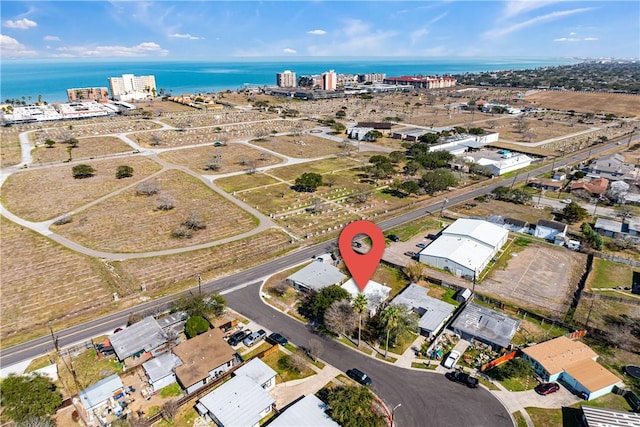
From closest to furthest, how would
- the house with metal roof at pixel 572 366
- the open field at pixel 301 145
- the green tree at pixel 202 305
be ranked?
the house with metal roof at pixel 572 366 → the green tree at pixel 202 305 → the open field at pixel 301 145

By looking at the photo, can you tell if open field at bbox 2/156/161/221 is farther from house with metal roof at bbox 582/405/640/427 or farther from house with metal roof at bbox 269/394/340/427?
house with metal roof at bbox 582/405/640/427

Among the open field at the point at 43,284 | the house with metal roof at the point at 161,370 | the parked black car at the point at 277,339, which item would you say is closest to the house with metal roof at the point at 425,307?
A: the parked black car at the point at 277,339

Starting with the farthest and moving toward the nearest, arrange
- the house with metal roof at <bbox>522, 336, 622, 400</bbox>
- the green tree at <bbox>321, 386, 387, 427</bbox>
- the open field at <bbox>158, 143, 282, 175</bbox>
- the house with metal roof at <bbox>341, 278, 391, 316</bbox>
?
1. the open field at <bbox>158, 143, 282, 175</bbox>
2. the house with metal roof at <bbox>341, 278, 391, 316</bbox>
3. the house with metal roof at <bbox>522, 336, 622, 400</bbox>
4. the green tree at <bbox>321, 386, 387, 427</bbox>

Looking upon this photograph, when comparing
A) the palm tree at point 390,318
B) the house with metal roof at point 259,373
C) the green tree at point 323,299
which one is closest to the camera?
the house with metal roof at point 259,373

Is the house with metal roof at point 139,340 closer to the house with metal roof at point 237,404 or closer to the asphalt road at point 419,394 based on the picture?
the house with metal roof at point 237,404

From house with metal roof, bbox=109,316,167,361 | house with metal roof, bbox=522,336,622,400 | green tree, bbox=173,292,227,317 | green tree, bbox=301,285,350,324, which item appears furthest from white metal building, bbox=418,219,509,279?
house with metal roof, bbox=109,316,167,361

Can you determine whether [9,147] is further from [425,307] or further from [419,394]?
[419,394]
